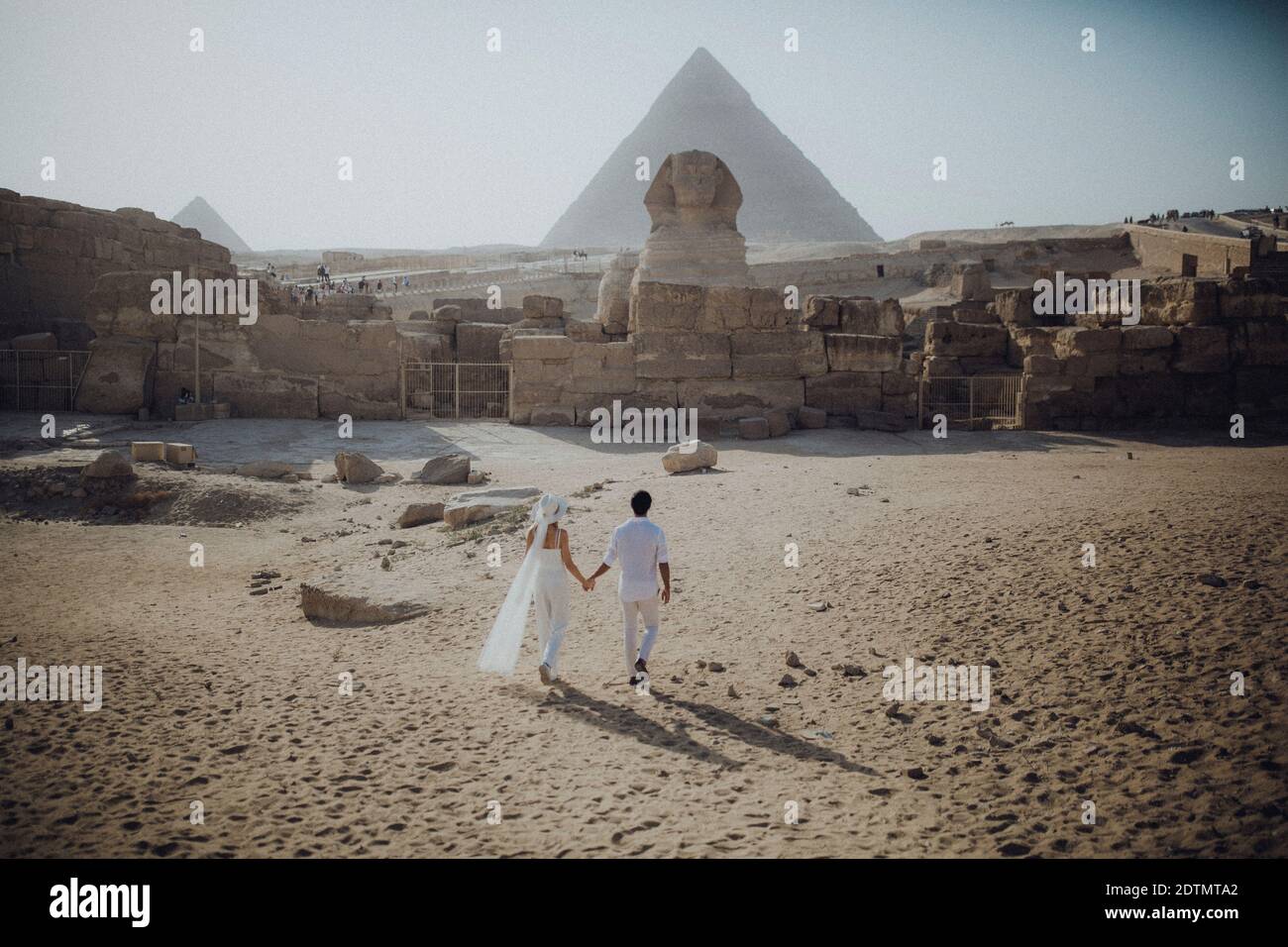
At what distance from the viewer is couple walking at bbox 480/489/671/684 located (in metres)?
4.48

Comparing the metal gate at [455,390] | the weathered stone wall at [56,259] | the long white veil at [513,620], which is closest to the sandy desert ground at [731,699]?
the long white veil at [513,620]

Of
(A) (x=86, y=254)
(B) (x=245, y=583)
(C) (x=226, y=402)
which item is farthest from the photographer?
(A) (x=86, y=254)

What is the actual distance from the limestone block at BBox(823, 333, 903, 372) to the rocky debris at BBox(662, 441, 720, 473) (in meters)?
4.94

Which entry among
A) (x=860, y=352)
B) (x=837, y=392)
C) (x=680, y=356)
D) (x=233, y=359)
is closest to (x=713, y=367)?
(x=680, y=356)

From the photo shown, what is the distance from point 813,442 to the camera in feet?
39.6

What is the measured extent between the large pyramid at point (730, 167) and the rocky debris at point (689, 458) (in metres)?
77.6

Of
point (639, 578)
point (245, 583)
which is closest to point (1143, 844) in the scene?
point (639, 578)

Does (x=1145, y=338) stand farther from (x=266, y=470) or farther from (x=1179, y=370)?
(x=266, y=470)

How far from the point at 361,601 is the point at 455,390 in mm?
9640

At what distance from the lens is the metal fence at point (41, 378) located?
1302 cm

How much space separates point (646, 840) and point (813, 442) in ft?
30.9

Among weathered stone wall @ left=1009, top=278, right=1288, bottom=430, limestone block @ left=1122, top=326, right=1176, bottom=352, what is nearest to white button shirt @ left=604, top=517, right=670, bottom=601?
weathered stone wall @ left=1009, top=278, right=1288, bottom=430

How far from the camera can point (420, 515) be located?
27.2 ft
